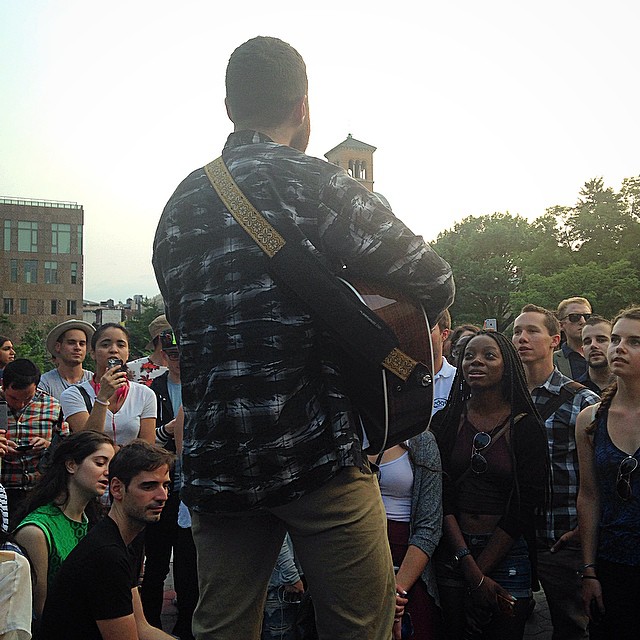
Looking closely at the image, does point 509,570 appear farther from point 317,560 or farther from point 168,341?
point 168,341

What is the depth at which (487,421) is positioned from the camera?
4.38 m

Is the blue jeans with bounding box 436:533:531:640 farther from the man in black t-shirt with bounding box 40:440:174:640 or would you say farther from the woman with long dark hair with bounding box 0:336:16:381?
the woman with long dark hair with bounding box 0:336:16:381

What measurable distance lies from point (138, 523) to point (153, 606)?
1.97 metres

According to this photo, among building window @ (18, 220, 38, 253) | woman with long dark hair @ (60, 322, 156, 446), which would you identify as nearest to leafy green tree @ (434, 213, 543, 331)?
building window @ (18, 220, 38, 253)

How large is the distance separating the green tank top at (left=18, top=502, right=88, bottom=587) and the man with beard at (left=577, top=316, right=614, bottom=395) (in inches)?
170

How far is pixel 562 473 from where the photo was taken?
4.68 meters

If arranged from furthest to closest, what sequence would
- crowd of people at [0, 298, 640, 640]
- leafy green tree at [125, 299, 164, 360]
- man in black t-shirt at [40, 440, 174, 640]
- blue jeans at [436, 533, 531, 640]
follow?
1. leafy green tree at [125, 299, 164, 360]
2. blue jeans at [436, 533, 531, 640]
3. crowd of people at [0, 298, 640, 640]
4. man in black t-shirt at [40, 440, 174, 640]

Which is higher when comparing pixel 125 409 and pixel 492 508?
pixel 125 409

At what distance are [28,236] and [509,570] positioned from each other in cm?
8799

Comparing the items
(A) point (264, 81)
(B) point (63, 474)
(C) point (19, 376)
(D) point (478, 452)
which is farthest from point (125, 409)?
(A) point (264, 81)

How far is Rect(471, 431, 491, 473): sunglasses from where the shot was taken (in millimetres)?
4180

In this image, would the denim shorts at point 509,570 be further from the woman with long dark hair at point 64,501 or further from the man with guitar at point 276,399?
the man with guitar at point 276,399

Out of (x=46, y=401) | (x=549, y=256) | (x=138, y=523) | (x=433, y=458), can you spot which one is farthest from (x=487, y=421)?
(x=549, y=256)

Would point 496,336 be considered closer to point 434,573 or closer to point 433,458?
point 433,458
